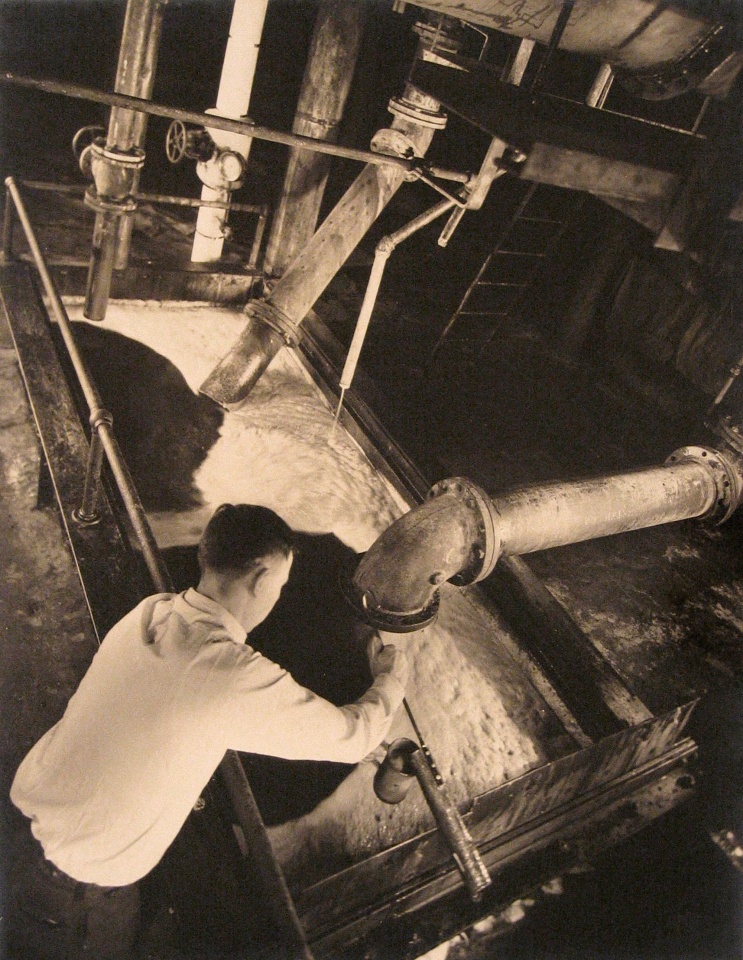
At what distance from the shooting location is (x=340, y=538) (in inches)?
175

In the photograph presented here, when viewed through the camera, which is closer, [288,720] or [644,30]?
[288,720]

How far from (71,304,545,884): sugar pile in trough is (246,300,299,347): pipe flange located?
596 mm

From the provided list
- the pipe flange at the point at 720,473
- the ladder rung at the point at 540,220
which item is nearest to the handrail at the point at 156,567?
the pipe flange at the point at 720,473

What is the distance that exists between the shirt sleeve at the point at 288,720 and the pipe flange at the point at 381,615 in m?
0.76

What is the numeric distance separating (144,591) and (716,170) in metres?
4.13

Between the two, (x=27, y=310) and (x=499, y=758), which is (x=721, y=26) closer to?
(x=499, y=758)

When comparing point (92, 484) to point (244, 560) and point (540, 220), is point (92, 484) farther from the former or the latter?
point (540, 220)

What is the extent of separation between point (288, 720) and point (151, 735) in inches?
18.2

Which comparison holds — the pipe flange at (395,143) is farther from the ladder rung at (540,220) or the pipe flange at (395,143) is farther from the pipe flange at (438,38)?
the ladder rung at (540,220)

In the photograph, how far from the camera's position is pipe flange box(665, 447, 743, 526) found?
4972 mm

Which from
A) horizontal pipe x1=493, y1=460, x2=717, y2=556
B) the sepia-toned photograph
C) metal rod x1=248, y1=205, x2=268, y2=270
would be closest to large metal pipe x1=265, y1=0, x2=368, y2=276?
the sepia-toned photograph

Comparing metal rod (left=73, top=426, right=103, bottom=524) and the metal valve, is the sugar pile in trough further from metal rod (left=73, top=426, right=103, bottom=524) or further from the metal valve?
the metal valve

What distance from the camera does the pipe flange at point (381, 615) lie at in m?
3.43

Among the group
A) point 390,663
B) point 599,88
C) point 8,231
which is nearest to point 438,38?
point 599,88
